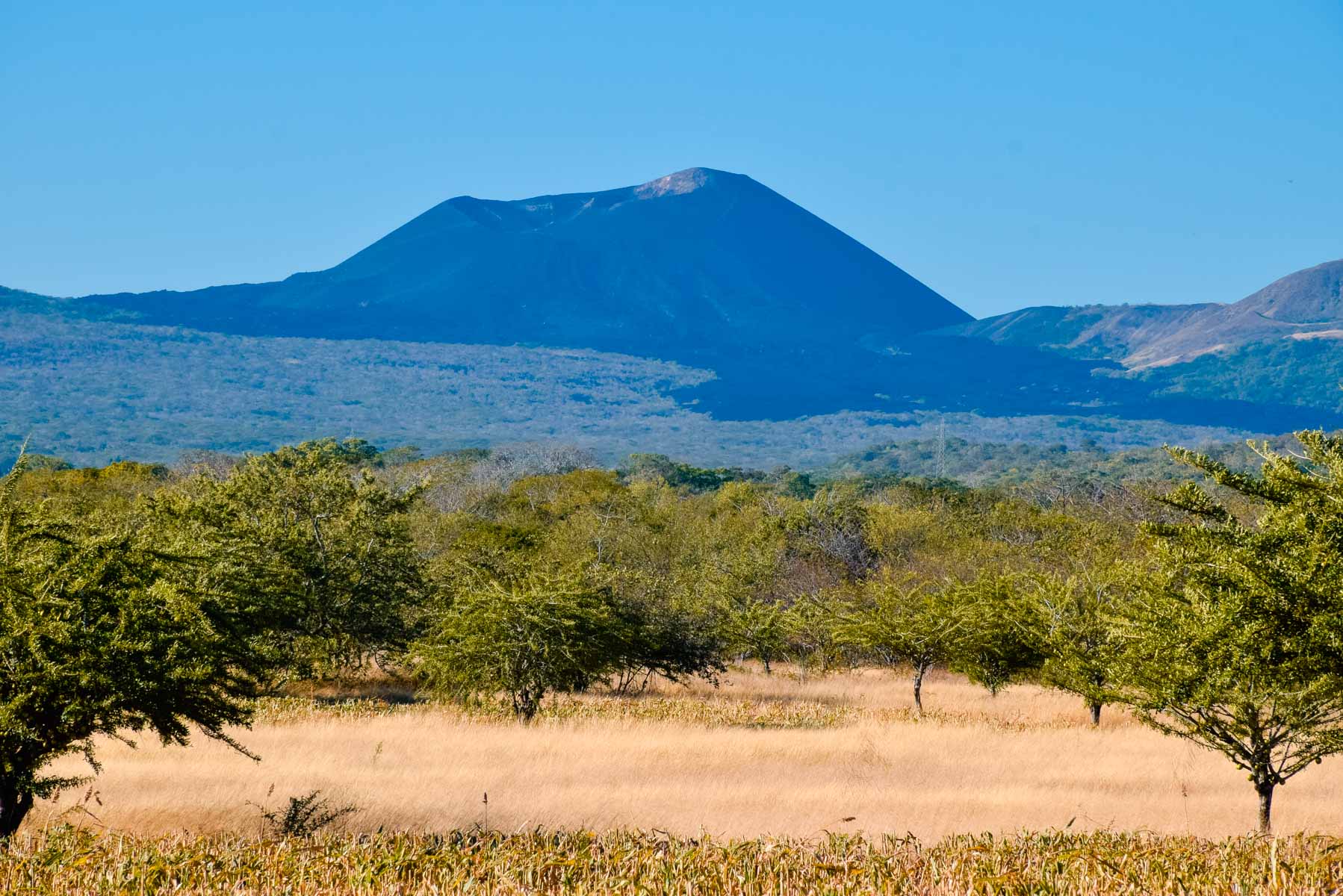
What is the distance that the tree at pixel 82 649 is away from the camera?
12.1 meters

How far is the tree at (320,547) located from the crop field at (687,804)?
1.66m

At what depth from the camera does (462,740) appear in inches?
897

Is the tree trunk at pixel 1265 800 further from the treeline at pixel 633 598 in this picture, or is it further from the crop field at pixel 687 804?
the crop field at pixel 687 804

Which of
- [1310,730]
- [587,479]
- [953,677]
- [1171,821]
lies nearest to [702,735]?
[1171,821]

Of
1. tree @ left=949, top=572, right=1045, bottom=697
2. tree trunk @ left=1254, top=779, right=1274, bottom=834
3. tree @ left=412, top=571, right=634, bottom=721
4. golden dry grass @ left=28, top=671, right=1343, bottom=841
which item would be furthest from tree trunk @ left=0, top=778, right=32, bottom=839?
tree @ left=949, top=572, right=1045, bottom=697

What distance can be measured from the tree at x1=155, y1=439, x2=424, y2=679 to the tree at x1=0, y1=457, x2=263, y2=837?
13.7 m

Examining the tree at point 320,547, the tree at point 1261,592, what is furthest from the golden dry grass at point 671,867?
the tree at point 320,547

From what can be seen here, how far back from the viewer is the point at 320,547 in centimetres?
3278

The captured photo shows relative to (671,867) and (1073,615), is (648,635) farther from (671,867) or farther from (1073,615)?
(671,867)

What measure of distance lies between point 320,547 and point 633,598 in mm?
8821

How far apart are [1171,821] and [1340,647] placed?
6.90 metres

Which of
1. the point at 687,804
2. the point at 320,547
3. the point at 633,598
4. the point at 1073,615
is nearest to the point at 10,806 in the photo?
the point at 687,804

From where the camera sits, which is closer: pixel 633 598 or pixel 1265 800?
pixel 1265 800

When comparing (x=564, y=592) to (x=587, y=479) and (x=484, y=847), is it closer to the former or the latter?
(x=484, y=847)
